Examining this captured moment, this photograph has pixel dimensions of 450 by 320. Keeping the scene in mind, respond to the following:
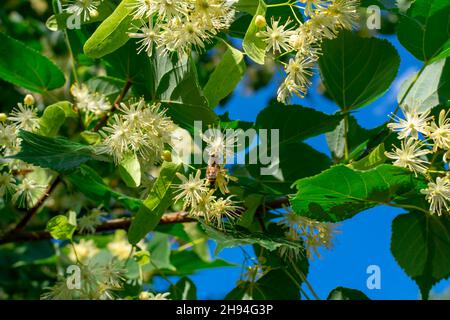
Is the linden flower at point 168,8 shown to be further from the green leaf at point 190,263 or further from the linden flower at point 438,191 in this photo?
the green leaf at point 190,263

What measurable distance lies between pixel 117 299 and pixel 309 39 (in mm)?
691

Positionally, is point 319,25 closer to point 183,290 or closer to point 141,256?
point 141,256

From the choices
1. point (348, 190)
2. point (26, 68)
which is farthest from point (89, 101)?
point (348, 190)

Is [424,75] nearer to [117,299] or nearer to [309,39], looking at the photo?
[309,39]

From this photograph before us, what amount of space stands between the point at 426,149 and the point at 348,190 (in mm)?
153

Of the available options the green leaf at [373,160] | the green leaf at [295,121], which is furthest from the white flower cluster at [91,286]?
the green leaf at [373,160]

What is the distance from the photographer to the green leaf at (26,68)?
1.52 meters

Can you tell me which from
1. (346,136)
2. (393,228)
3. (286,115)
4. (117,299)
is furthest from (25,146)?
(393,228)

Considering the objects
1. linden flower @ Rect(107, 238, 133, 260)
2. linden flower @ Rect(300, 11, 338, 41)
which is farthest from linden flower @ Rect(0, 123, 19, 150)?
linden flower @ Rect(107, 238, 133, 260)

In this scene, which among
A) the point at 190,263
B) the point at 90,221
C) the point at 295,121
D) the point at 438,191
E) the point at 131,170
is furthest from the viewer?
the point at 190,263

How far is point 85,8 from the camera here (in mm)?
1314

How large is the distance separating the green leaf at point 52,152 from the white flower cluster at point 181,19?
249 millimetres

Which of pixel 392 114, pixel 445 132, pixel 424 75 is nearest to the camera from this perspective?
pixel 445 132

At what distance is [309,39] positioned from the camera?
1.19m
